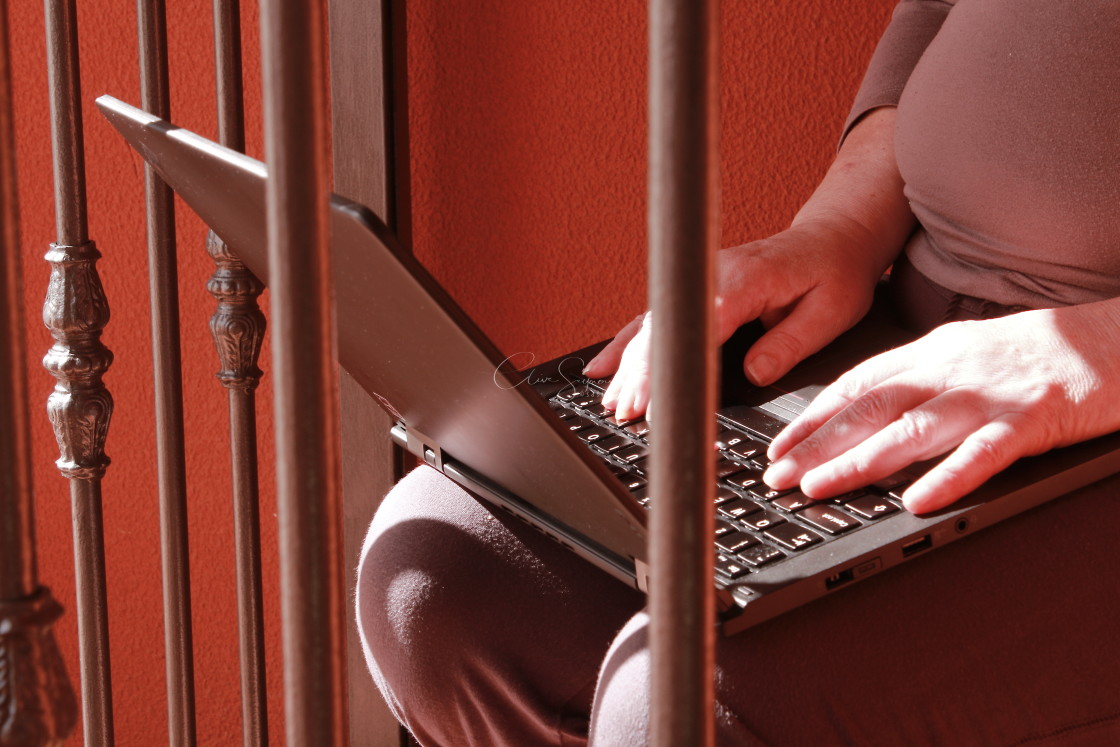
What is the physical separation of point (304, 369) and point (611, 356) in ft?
1.96

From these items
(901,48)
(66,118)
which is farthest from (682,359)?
(901,48)

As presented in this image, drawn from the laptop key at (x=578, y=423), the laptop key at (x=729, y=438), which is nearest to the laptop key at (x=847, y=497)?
the laptop key at (x=729, y=438)

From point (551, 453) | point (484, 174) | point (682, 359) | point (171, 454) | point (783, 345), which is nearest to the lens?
point (682, 359)

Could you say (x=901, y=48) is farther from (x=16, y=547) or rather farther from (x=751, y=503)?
(x=16, y=547)

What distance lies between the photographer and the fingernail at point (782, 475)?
689mm

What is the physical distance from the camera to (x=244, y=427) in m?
1.01

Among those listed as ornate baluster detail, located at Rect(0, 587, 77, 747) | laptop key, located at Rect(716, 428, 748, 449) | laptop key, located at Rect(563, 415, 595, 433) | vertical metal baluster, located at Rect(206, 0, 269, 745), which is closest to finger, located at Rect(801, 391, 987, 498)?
laptop key, located at Rect(716, 428, 748, 449)

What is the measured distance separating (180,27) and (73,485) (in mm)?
992

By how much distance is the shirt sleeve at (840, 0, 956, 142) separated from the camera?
107 cm

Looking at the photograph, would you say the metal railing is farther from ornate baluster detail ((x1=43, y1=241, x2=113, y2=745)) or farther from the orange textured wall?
the orange textured wall

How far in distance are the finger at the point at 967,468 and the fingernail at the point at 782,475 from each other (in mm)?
77

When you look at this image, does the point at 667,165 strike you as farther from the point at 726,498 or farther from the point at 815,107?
the point at 815,107

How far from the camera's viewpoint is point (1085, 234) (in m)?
0.79

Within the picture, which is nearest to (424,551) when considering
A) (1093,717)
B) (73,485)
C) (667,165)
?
(73,485)
